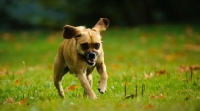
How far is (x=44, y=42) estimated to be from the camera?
20.8 metres

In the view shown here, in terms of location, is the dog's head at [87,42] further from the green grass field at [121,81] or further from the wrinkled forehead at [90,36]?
the green grass field at [121,81]

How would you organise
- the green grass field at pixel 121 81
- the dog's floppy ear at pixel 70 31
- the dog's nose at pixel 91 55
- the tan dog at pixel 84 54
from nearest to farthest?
the green grass field at pixel 121 81
the dog's nose at pixel 91 55
the tan dog at pixel 84 54
the dog's floppy ear at pixel 70 31

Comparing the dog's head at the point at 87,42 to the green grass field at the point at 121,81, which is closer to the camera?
the green grass field at the point at 121,81

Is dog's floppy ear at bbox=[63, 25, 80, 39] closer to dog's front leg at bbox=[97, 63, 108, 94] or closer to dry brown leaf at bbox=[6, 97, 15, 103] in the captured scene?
dog's front leg at bbox=[97, 63, 108, 94]

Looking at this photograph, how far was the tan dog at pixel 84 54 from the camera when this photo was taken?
6.86 metres

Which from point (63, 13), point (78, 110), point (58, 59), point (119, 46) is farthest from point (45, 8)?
point (78, 110)

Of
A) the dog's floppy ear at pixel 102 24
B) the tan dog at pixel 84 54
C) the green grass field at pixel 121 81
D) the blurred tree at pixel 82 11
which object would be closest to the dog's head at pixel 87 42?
A: the tan dog at pixel 84 54

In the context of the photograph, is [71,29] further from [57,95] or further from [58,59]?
[57,95]

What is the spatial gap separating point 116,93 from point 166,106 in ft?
5.99

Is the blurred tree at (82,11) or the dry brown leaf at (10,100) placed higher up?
the blurred tree at (82,11)

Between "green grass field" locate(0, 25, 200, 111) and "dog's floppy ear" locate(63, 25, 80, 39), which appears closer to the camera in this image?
"green grass field" locate(0, 25, 200, 111)

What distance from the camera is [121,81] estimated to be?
8883mm

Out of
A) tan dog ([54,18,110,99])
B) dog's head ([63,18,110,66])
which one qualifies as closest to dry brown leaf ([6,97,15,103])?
tan dog ([54,18,110,99])

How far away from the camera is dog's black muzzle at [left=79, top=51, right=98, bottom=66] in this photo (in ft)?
22.2
